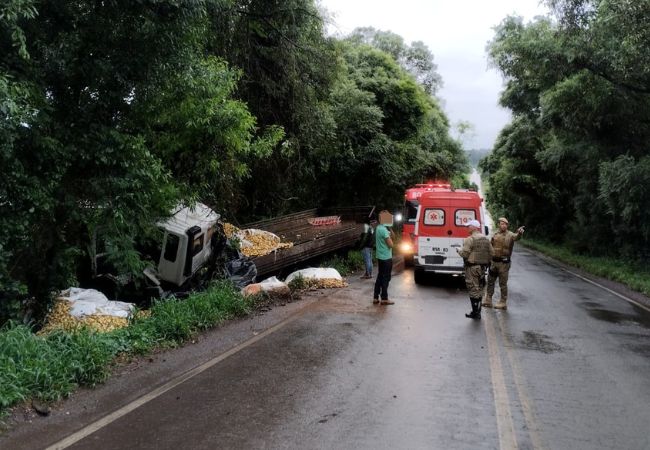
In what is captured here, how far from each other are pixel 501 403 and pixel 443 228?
9134mm

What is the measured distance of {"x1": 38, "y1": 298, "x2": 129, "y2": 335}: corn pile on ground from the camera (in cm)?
789

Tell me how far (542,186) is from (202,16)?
3316cm

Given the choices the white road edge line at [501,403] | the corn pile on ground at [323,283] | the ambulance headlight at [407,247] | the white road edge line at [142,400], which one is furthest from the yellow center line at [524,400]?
the ambulance headlight at [407,247]

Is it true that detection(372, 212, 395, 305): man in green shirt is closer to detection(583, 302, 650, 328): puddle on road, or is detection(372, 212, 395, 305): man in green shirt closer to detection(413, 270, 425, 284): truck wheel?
detection(413, 270, 425, 284): truck wheel

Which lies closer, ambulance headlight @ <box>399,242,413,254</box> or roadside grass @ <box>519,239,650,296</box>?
roadside grass @ <box>519,239,650,296</box>

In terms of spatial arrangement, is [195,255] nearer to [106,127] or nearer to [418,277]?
[106,127]

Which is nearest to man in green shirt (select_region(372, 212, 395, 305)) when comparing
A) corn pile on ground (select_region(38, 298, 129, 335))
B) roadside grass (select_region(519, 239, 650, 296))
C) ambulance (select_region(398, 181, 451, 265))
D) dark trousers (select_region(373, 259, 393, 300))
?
dark trousers (select_region(373, 259, 393, 300))

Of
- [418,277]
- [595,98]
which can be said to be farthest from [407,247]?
[595,98]

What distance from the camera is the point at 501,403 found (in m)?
5.63

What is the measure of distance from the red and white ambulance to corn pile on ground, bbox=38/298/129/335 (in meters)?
8.36

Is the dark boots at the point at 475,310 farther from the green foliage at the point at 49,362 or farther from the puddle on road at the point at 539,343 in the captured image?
the green foliage at the point at 49,362

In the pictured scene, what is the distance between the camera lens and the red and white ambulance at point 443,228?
46.9 ft

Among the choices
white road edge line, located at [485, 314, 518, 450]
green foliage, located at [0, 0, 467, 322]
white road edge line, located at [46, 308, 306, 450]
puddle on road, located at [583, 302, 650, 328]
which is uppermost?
green foliage, located at [0, 0, 467, 322]

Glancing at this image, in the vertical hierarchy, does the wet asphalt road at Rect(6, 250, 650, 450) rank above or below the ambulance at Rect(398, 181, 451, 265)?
below
